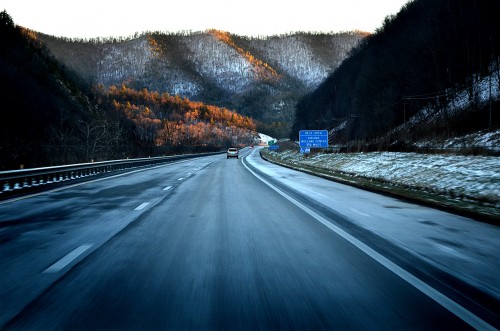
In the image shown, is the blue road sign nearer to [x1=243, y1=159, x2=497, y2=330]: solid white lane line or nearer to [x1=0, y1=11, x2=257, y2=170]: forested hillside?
[x1=0, y1=11, x2=257, y2=170]: forested hillside

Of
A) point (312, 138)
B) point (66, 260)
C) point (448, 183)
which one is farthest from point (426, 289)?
point (312, 138)

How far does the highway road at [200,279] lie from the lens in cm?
328

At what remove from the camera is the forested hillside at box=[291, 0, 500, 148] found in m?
41.4

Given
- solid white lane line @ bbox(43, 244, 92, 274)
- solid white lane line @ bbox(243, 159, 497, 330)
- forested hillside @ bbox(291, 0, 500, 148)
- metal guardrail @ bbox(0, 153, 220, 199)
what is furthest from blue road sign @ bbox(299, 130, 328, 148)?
solid white lane line @ bbox(43, 244, 92, 274)

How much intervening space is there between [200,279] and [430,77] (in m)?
62.8

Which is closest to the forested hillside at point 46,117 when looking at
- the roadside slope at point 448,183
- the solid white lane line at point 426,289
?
the roadside slope at point 448,183

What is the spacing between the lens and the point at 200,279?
432 cm

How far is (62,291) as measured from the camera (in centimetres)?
391

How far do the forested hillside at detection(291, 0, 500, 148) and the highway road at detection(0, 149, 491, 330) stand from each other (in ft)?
96.5

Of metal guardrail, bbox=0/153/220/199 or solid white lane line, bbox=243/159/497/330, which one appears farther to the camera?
metal guardrail, bbox=0/153/220/199

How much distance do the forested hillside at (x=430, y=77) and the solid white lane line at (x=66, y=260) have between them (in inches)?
1222

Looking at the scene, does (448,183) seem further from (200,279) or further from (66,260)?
(66,260)

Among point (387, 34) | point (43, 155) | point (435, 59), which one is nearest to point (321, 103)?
point (387, 34)

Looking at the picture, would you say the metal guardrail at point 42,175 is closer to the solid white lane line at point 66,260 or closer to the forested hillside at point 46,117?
the solid white lane line at point 66,260
